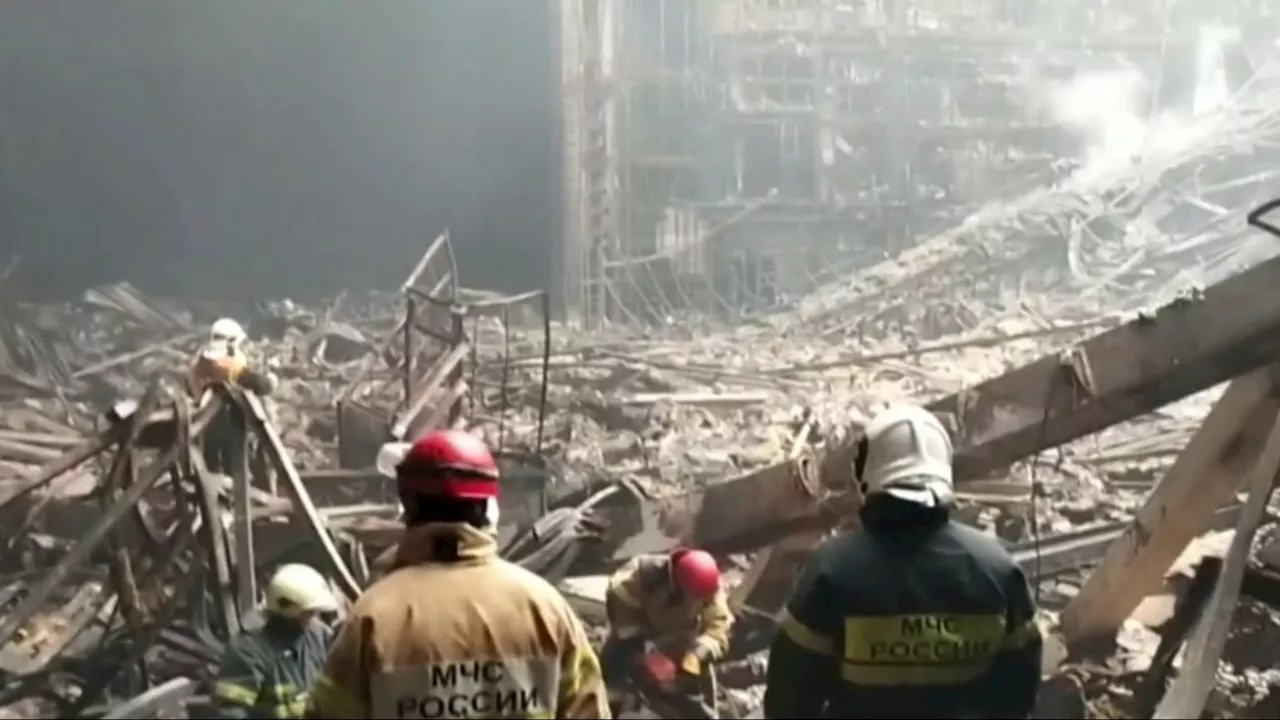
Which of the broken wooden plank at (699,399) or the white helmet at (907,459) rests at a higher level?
the white helmet at (907,459)

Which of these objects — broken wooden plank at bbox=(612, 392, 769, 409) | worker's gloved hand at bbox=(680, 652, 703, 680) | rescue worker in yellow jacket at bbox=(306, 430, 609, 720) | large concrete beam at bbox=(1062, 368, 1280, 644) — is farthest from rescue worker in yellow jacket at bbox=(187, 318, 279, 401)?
large concrete beam at bbox=(1062, 368, 1280, 644)

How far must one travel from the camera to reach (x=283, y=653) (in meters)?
3.01

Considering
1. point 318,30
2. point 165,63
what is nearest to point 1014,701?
point 318,30

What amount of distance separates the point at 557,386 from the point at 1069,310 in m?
1.61

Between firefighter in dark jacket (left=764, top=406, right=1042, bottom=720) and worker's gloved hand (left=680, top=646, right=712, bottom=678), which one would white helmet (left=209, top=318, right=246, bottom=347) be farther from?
firefighter in dark jacket (left=764, top=406, right=1042, bottom=720)

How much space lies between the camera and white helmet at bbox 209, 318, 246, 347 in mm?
3740

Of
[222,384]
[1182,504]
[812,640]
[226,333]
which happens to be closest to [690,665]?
[812,640]

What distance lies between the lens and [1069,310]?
3.97 metres

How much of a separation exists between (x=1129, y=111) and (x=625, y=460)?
1.92 metres

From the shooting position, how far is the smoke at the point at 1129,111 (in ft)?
13.1

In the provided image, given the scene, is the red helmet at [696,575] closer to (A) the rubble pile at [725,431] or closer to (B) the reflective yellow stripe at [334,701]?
(A) the rubble pile at [725,431]

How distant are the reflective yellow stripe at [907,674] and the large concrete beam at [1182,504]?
93 cm

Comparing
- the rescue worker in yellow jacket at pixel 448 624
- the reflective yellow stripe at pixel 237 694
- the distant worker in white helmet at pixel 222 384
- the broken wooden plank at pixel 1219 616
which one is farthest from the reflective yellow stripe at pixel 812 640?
the distant worker in white helmet at pixel 222 384

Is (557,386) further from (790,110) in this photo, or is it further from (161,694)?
(161,694)
